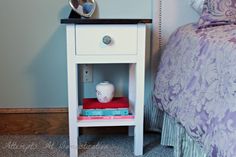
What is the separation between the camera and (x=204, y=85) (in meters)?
1.11

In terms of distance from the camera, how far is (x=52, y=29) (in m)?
1.76

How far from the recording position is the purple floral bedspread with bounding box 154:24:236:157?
3.06 ft

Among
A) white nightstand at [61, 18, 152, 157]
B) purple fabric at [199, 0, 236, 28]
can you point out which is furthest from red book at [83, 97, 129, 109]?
purple fabric at [199, 0, 236, 28]

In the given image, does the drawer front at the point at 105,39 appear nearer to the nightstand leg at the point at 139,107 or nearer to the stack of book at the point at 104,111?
the nightstand leg at the point at 139,107

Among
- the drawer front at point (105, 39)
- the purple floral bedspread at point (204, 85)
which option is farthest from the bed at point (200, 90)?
the drawer front at point (105, 39)

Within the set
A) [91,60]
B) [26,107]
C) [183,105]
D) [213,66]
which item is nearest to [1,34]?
[26,107]

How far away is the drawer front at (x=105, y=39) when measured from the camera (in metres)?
1.46

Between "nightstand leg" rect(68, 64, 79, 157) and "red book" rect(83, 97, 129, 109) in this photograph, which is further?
"red book" rect(83, 97, 129, 109)

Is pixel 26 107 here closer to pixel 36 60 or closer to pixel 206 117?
pixel 36 60

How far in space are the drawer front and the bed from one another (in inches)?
8.3

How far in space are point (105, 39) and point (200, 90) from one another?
1.68 ft

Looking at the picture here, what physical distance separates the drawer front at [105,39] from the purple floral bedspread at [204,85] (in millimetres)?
211

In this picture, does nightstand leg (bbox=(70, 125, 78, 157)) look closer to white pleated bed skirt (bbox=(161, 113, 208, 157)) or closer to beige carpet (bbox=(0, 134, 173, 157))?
beige carpet (bbox=(0, 134, 173, 157))

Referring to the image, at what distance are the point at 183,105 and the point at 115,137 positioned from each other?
65cm
